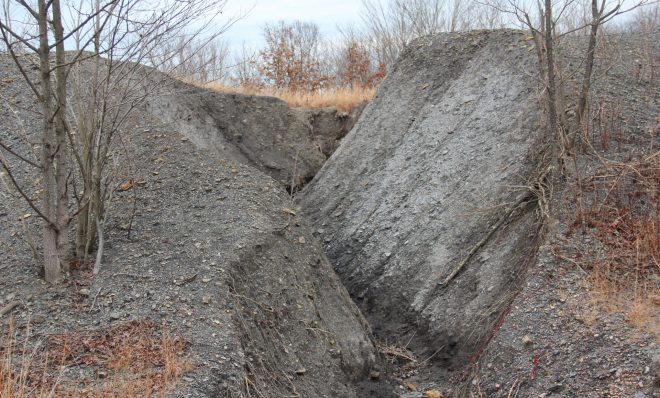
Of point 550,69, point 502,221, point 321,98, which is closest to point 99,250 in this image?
point 502,221

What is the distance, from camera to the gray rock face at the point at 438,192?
847cm

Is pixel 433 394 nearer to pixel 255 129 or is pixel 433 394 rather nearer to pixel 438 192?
pixel 438 192

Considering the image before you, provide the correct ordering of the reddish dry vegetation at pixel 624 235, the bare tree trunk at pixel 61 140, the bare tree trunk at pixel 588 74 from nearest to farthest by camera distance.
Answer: the bare tree trunk at pixel 61 140 → the reddish dry vegetation at pixel 624 235 → the bare tree trunk at pixel 588 74

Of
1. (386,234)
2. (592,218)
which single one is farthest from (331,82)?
(592,218)

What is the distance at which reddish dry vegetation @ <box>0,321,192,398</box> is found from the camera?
549 centimetres

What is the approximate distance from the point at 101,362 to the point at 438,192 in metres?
5.72

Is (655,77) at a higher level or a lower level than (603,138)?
higher

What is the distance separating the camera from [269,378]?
6.57 metres

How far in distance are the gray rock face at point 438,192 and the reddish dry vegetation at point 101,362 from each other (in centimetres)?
354

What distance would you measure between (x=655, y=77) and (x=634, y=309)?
17.1 feet

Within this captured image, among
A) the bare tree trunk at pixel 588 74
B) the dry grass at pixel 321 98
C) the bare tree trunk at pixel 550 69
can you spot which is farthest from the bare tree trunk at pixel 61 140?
the dry grass at pixel 321 98

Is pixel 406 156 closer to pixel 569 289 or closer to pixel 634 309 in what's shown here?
pixel 569 289

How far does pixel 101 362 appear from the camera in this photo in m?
5.89

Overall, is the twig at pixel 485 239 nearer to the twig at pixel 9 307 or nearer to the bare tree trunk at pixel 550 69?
the bare tree trunk at pixel 550 69
